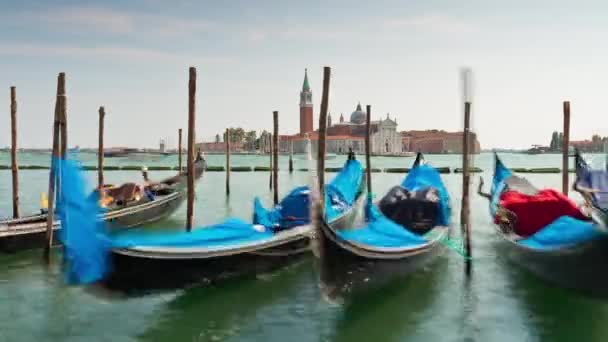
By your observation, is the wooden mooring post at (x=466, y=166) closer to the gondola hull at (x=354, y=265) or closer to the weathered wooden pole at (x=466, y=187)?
the weathered wooden pole at (x=466, y=187)

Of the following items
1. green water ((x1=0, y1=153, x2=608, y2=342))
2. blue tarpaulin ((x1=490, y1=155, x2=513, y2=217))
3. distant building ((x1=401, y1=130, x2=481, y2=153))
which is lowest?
green water ((x1=0, y1=153, x2=608, y2=342))

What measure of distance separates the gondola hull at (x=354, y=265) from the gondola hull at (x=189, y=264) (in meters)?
1.20

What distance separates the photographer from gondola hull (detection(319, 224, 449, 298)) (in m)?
4.99

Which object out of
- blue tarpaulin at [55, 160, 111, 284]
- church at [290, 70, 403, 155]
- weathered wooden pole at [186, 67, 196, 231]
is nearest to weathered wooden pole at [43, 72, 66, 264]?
weathered wooden pole at [186, 67, 196, 231]

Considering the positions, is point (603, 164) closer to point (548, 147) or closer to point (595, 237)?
point (595, 237)

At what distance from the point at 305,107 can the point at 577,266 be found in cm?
9588

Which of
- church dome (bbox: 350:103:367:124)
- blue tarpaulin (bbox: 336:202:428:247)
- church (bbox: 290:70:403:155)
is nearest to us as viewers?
blue tarpaulin (bbox: 336:202:428:247)

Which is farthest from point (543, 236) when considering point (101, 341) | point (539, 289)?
point (101, 341)

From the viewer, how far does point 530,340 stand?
5000 mm

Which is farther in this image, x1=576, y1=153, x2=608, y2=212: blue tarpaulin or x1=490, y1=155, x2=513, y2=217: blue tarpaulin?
x1=490, y1=155, x2=513, y2=217: blue tarpaulin

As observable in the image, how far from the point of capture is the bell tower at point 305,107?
330 ft

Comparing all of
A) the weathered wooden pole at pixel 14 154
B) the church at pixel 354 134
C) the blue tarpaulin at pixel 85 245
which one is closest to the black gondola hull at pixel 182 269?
the blue tarpaulin at pixel 85 245

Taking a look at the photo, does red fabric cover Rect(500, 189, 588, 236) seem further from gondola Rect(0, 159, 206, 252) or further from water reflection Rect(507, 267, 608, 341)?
gondola Rect(0, 159, 206, 252)

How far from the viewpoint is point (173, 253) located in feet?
17.8
